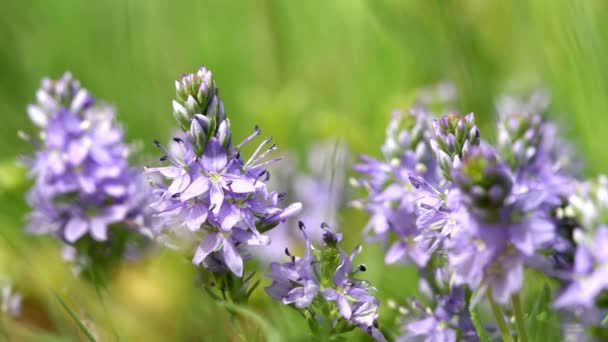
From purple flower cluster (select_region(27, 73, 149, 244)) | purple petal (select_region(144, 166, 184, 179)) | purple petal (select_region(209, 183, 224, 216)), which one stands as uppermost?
purple flower cluster (select_region(27, 73, 149, 244))

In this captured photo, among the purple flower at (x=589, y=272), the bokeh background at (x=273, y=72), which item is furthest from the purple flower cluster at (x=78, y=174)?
the purple flower at (x=589, y=272)

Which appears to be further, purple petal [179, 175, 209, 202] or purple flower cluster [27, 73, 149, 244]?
purple flower cluster [27, 73, 149, 244]

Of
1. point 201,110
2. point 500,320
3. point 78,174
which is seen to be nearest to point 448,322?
point 500,320

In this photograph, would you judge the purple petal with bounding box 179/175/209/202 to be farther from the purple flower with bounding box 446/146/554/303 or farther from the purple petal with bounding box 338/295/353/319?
the purple flower with bounding box 446/146/554/303

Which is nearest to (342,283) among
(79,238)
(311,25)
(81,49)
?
(79,238)

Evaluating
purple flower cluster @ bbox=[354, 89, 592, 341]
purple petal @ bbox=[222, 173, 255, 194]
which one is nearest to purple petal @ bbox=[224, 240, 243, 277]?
purple petal @ bbox=[222, 173, 255, 194]

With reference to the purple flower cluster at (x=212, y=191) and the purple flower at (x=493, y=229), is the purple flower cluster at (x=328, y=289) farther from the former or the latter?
the purple flower at (x=493, y=229)

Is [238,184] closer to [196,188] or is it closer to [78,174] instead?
[196,188]
